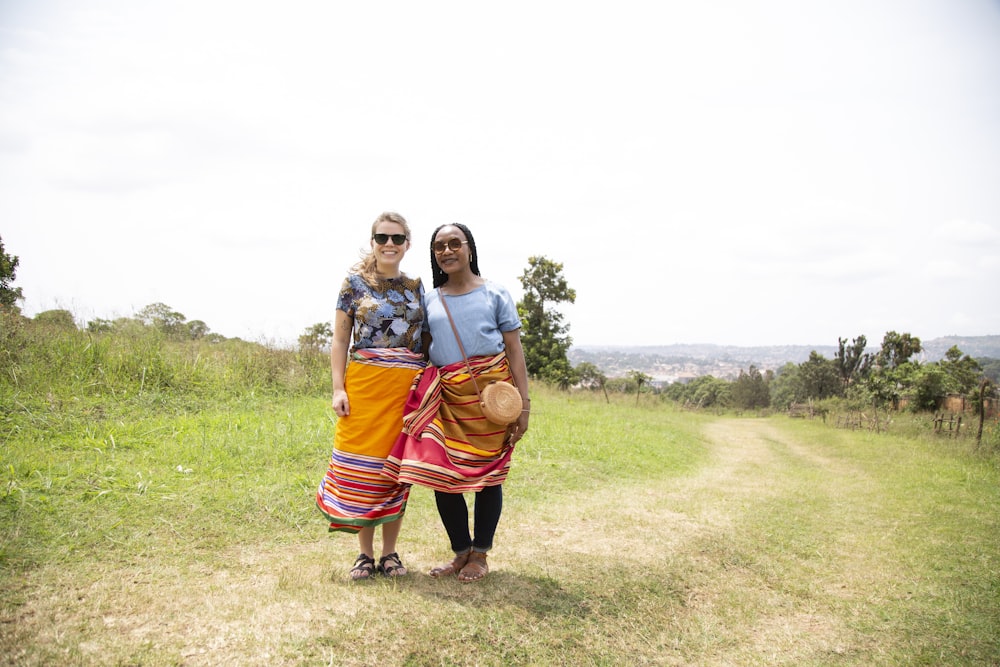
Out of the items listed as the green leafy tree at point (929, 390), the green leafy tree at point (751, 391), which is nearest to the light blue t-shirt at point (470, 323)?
the green leafy tree at point (929, 390)

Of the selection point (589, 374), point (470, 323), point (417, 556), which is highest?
point (470, 323)

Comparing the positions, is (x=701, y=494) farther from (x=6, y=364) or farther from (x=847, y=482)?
(x=6, y=364)

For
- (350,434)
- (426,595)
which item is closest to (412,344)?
(350,434)

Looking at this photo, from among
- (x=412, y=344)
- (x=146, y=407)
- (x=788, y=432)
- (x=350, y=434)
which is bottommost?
(x=788, y=432)

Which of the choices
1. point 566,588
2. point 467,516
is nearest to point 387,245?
point 467,516

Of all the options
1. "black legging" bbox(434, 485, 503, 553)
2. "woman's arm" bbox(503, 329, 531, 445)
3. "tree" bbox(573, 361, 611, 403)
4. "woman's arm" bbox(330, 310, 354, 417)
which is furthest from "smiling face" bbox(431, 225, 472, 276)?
"tree" bbox(573, 361, 611, 403)

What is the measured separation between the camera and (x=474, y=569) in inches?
125

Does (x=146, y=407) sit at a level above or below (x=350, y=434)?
below

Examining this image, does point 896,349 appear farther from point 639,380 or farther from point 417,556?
point 417,556

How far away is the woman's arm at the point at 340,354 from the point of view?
308 cm

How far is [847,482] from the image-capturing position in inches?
320

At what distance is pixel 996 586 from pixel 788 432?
14.3 m

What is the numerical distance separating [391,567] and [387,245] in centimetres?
180

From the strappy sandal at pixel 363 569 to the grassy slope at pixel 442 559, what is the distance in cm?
7
